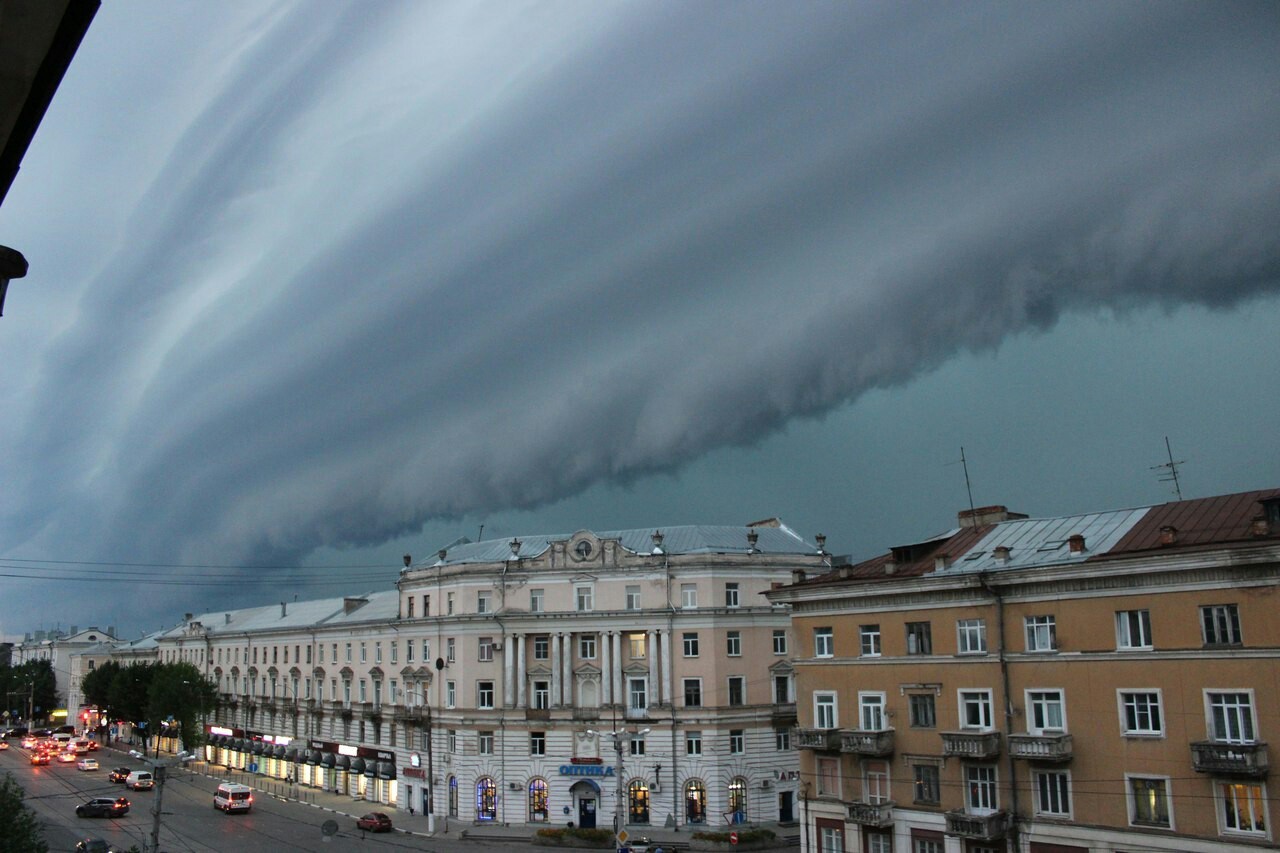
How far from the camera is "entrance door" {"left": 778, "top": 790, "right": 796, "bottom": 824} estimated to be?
64.1 m

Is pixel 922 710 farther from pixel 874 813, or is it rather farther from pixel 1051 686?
pixel 1051 686

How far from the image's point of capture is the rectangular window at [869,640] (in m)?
43.1

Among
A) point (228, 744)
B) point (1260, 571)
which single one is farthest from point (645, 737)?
point (228, 744)

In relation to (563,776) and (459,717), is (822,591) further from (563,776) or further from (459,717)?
(459,717)

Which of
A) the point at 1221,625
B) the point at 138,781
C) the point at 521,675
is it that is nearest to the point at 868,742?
the point at 1221,625

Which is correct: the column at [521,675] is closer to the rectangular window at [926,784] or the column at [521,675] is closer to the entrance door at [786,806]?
the entrance door at [786,806]

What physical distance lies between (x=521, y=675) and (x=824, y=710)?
95.9 feet

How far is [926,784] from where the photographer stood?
39.8m

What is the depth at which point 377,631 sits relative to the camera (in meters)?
82.2

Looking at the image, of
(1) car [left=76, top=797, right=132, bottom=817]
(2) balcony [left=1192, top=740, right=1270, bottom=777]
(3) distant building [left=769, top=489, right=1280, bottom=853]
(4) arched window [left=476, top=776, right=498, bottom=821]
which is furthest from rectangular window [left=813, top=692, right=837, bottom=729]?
(1) car [left=76, top=797, right=132, bottom=817]

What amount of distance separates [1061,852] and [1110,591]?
9.72 m

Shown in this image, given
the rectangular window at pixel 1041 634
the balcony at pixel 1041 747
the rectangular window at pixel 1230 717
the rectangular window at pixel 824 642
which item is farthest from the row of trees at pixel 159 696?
the rectangular window at pixel 1230 717

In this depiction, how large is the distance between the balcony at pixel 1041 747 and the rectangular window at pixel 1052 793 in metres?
0.83

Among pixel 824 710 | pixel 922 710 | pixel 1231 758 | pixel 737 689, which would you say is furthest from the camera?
pixel 737 689
